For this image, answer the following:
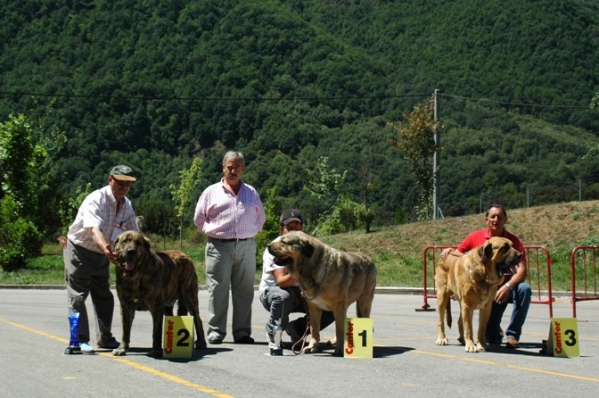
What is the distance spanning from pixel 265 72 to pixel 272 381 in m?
113

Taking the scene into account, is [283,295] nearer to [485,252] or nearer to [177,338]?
[177,338]

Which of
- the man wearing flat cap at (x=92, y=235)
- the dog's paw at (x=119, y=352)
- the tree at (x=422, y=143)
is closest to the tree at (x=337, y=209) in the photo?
the tree at (x=422, y=143)

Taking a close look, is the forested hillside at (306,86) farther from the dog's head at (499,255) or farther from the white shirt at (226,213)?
the dog's head at (499,255)

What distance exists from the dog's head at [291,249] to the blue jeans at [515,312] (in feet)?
9.68

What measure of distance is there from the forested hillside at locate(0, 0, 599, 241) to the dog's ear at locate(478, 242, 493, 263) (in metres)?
69.0

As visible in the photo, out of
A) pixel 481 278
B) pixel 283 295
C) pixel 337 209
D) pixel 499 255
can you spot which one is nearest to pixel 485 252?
pixel 499 255

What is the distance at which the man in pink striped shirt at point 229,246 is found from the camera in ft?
42.2

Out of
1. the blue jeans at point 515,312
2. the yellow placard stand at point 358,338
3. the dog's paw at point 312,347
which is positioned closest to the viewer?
the yellow placard stand at point 358,338

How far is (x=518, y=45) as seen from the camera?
128625 mm

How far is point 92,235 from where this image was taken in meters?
11.6

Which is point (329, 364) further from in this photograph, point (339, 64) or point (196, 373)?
point (339, 64)

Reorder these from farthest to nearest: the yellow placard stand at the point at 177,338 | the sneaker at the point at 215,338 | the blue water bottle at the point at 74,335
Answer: the sneaker at the point at 215,338 < the blue water bottle at the point at 74,335 < the yellow placard stand at the point at 177,338

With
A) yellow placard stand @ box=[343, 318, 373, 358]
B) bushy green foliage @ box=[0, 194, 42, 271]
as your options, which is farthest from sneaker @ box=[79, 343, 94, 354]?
bushy green foliage @ box=[0, 194, 42, 271]

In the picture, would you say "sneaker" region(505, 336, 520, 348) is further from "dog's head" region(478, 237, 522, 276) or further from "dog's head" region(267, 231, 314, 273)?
"dog's head" region(267, 231, 314, 273)
